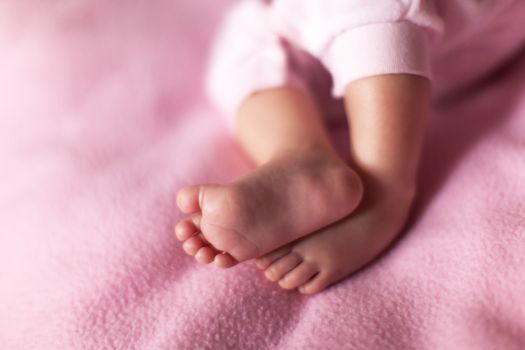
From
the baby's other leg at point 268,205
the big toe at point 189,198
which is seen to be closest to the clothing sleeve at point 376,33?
the baby's other leg at point 268,205

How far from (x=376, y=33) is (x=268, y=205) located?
22 cm

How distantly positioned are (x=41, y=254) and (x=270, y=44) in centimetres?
38

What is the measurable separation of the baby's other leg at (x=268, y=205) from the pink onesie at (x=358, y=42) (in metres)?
0.12

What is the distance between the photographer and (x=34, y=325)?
1.90 ft

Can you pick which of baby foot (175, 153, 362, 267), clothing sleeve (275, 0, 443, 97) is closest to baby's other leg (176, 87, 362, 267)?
baby foot (175, 153, 362, 267)

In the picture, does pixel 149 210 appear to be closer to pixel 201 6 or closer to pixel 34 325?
pixel 34 325

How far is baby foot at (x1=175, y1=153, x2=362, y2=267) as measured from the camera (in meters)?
0.54

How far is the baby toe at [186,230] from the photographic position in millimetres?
558

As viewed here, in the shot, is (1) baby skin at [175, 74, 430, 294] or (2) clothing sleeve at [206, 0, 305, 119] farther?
(2) clothing sleeve at [206, 0, 305, 119]

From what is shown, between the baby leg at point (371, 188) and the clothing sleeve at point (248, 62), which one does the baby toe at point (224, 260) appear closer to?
the baby leg at point (371, 188)

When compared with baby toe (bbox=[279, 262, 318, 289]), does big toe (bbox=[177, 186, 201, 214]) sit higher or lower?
higher

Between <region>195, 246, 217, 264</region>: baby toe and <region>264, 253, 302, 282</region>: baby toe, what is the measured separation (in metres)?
0.06

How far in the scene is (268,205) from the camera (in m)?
0.55

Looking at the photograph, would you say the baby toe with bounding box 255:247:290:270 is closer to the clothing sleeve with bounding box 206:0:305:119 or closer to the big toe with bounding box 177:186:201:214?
the big toe with bounding box 177:186:201:214
